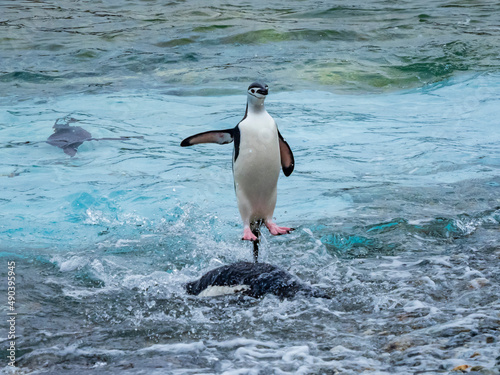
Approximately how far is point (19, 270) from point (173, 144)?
3986mm

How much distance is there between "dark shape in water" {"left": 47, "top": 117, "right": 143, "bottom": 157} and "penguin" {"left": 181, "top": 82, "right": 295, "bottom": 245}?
397 centimetres

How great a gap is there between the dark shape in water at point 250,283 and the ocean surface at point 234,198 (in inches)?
3.0

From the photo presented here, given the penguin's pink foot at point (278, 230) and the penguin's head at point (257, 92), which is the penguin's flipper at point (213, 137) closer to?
the penguin's head at point (257, 92)

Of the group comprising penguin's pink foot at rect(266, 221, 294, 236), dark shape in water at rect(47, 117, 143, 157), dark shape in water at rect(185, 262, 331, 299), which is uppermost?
penguin's pink foot at rect(266, 221, 294, 236)

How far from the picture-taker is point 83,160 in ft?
24.5

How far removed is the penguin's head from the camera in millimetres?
3886

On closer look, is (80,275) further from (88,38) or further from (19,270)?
(88,38)

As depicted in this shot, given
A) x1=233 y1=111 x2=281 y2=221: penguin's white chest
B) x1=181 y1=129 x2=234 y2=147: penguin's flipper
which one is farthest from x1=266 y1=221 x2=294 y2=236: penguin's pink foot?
x1=181 y1=129 x2=234 y2=147: penguin's flipper

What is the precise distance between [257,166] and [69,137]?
4.56 meters

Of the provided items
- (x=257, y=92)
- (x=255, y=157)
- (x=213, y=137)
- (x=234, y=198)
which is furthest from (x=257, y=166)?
(x=234, y=198)

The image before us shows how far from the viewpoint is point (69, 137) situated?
315 inches

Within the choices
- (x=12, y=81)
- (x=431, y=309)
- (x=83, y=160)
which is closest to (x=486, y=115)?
(x=83, y=160)

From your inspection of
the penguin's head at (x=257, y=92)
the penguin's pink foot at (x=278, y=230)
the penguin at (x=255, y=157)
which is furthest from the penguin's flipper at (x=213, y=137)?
the penguin's pink foot at (x=278, y=230)

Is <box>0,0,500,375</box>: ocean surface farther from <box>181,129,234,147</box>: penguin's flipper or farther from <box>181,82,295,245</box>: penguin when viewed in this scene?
<box>181,129,234,147</box>: penguin's flipper
